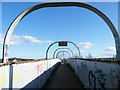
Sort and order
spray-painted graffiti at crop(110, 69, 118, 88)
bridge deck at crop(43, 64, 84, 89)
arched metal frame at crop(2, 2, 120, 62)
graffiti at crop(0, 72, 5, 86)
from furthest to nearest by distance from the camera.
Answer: arched metal frame at crop(2, 2, 120, 62), bridge deck at crop(43, 64, 84, 89), spray-painted graffiti at crop(110, 69, 118, 88), graffiti at crop(0, 72, 5, 86)

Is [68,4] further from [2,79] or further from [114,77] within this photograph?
[2,79]

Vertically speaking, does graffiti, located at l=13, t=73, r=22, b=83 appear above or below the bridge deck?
above

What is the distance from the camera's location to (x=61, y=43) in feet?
177

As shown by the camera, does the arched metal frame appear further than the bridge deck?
Yes

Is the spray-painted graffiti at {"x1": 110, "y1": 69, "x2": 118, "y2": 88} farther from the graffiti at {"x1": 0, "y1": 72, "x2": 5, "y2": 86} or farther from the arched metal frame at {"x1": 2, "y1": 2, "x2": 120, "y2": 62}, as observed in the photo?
the arched metal frame at {"x1": 2, "y1": 2, "x2": 120, "y2": 62}

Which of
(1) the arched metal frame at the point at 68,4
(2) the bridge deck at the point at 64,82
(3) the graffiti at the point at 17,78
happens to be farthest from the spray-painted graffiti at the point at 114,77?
(1) the arched metal frame at the point at 68,4

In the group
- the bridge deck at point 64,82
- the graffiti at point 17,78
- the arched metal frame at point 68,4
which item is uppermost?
the arched metal frame at point 68,4

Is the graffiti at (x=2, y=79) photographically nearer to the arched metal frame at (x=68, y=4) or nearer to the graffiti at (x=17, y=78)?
the graffiti at (x=17, y=78)

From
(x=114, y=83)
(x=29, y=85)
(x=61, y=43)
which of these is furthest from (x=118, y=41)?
(x=61, y=43)

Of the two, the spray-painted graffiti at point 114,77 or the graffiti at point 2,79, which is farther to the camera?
the spray-painted graffiti at point 114,77

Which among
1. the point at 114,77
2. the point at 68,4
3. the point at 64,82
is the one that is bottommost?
the point at 64,82

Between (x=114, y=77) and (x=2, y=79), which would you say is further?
(x=114, y=77)

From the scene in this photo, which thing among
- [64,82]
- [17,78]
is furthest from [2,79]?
[64,82]

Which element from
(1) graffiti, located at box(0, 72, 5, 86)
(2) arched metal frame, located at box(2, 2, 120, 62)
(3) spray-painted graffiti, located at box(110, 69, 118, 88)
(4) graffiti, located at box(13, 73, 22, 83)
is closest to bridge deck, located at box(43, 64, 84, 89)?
(2) arched metal frame, located at box(2, 2, 120, 62)
